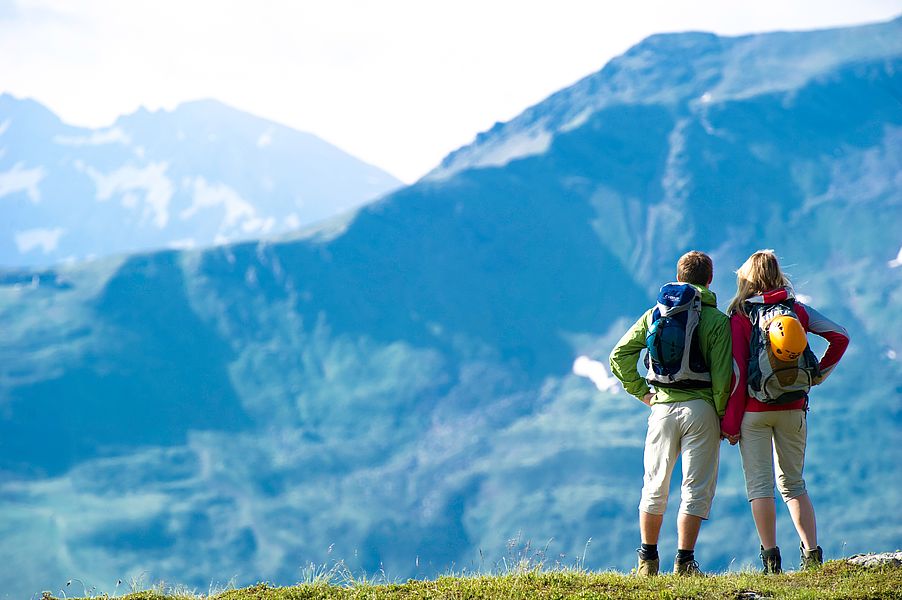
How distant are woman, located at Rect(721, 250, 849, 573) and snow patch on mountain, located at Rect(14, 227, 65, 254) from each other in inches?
3866

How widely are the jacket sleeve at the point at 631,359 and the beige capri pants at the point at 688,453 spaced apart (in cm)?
24

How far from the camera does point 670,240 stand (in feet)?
155

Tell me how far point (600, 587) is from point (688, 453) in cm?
91

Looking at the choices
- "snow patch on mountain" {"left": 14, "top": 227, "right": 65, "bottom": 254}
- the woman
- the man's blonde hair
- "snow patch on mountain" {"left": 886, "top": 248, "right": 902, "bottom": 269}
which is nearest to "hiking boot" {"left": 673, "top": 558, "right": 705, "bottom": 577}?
the woman

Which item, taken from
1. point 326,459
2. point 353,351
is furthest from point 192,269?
point 326,459

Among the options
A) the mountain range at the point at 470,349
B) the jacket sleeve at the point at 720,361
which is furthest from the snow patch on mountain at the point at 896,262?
the jacket sleeve at the point at 720,361

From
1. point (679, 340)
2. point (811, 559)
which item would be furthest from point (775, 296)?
point (811, 559)

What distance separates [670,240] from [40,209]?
73.8 meters

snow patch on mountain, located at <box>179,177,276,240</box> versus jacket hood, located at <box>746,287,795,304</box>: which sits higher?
snow patch on mountain, located at <box>179,177,276,240</box>

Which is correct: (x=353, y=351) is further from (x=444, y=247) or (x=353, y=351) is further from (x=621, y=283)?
(x=621, y=283)

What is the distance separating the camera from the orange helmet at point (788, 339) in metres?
4.78

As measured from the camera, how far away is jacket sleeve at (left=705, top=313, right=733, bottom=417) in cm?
499

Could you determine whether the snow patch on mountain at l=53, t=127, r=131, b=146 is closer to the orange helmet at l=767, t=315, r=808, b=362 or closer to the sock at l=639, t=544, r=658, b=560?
the sock at l=639, t=544, r=658, b=560

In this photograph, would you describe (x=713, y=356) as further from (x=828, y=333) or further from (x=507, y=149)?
(x=507, y=149)
